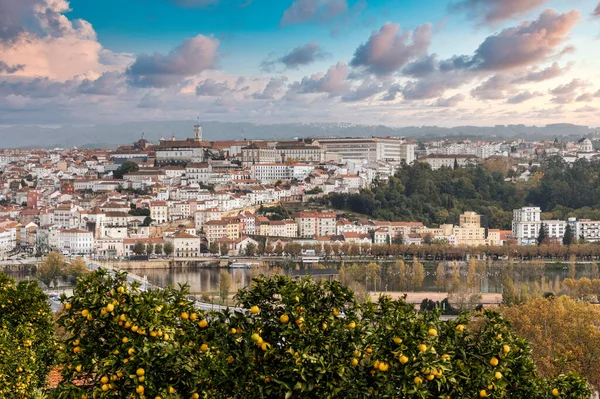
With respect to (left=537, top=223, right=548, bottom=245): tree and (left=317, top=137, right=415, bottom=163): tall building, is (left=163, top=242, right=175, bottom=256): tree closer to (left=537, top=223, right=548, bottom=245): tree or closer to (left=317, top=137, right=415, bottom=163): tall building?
(left=537, top=223, right=548, bottom=245): tree

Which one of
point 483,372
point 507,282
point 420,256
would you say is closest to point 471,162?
point 420,256

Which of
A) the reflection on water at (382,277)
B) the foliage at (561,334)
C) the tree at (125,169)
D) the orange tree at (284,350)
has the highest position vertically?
the orange tree at (284,350)

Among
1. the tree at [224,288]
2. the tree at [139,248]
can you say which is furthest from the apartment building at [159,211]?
the tree at [224,288]

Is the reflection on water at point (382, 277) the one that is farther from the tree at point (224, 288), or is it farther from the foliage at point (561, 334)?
the foliage at point (561, 334)

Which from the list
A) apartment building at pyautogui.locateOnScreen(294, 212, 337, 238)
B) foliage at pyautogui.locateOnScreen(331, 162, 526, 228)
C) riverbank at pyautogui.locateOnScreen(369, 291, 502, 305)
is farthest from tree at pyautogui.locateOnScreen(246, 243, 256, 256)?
riverbank at pyautogui.locateOnScreen(369, 291, 502, 305)

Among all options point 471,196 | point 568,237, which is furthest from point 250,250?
point 471,196

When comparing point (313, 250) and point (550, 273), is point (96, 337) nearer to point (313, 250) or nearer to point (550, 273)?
point (550, 273)
